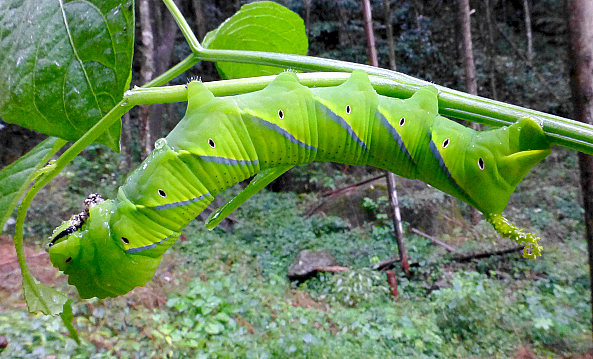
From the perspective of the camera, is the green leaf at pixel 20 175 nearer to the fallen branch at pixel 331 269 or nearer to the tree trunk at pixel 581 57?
the tree trunk at pixel 581 57

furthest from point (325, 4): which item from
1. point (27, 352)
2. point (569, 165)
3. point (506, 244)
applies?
point (27, 352)

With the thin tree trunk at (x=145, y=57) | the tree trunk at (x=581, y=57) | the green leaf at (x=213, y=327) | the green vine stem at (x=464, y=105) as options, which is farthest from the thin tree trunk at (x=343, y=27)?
the green vine stem at (x=464, y=105)

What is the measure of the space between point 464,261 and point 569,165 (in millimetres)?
6159

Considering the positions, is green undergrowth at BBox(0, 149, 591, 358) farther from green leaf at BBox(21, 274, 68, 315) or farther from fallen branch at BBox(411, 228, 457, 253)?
green leaf at BBox(21, 274, 68, 315)

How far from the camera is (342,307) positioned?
17.9 feet

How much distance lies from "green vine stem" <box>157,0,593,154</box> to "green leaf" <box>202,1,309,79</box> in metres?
0.22

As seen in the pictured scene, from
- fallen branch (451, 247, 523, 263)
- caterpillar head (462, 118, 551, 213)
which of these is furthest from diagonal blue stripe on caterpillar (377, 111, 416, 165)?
fallen branch (451, 247, 523, 263)

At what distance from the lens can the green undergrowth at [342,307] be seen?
3.78m

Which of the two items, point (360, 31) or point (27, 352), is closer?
point (27, 352)

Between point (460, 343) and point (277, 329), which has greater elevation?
point (277, 329)

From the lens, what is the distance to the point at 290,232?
26.9 ft

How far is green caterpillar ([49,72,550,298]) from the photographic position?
842 mm

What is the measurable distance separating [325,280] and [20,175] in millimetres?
5975

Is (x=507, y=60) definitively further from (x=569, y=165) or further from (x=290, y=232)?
(x=290, y=232)
